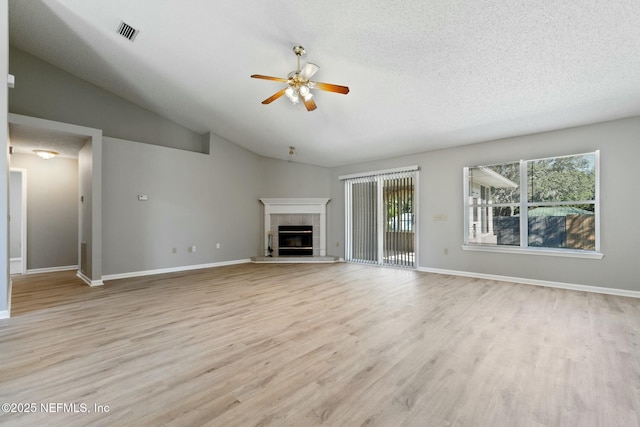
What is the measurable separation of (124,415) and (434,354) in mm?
2157

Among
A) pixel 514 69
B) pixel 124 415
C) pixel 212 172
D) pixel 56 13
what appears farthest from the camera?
pixel 212 172

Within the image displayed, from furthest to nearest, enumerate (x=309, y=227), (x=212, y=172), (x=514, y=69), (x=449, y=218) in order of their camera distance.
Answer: (x=309, y=227) < (x=212, y=172) < (x=449, y=218) < (x=514, y=69)

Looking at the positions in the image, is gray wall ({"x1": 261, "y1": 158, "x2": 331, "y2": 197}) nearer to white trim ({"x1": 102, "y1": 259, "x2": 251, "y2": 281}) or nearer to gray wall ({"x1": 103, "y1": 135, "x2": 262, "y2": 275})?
gray wall ({"x1": 103, "y1": 135, "x2": 262, "y2": 275})

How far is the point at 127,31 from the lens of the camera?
3.60 m

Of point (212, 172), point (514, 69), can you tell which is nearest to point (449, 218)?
point (514, 69)

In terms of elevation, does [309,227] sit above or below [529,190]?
below

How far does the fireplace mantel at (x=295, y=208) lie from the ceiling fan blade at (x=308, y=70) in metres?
4.12

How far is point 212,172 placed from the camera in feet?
21.5

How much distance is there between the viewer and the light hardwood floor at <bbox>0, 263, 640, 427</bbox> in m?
1.57

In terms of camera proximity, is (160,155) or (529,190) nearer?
(529,190)

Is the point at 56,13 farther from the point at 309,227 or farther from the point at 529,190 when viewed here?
the point at 529,190

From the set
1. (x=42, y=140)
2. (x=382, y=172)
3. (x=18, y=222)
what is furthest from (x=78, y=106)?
(x=382, y=172)

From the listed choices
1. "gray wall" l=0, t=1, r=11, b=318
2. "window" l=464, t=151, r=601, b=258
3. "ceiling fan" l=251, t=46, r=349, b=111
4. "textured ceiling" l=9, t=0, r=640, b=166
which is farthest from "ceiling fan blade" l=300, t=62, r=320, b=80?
"window" l=464, t=151, r=601, b=258

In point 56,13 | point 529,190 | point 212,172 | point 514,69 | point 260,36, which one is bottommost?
point 529,190
